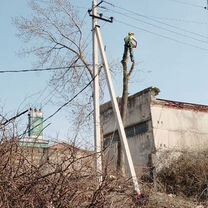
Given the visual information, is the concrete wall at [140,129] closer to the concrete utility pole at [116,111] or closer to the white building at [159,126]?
the white building at [159,126]

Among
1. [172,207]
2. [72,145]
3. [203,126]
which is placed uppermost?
[203,126]

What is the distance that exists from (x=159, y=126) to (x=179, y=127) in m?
1.25

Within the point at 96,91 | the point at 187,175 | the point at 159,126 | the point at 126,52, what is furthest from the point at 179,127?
the point at 96,91

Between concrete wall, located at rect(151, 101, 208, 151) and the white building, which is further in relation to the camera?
concrete wall, located at rect(151, 101, 208, 151)

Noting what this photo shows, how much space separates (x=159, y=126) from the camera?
22.6m

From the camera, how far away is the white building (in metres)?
22.4

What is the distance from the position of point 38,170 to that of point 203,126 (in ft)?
55.7

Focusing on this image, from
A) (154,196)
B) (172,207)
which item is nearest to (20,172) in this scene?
(154,196)

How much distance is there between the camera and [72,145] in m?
8.27

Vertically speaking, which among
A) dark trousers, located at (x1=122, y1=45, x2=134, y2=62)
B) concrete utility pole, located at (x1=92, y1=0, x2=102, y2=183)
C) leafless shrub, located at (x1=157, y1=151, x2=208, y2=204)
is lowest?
leafless shrub, located at (x1=157, y1=151, x2=208, y2=204)

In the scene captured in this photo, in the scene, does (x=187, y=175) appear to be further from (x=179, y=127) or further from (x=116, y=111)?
(x=116, y=111)

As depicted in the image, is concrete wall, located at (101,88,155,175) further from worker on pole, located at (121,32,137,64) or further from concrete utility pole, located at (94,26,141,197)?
concrete utility pole, located at (94,26,141,197)

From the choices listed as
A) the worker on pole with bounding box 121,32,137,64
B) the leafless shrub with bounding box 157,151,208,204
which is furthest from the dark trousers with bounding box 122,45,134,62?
the leafless shrub with bounding box 157,151,208,204

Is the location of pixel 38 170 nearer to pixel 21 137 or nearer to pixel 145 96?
pixel 21 137
